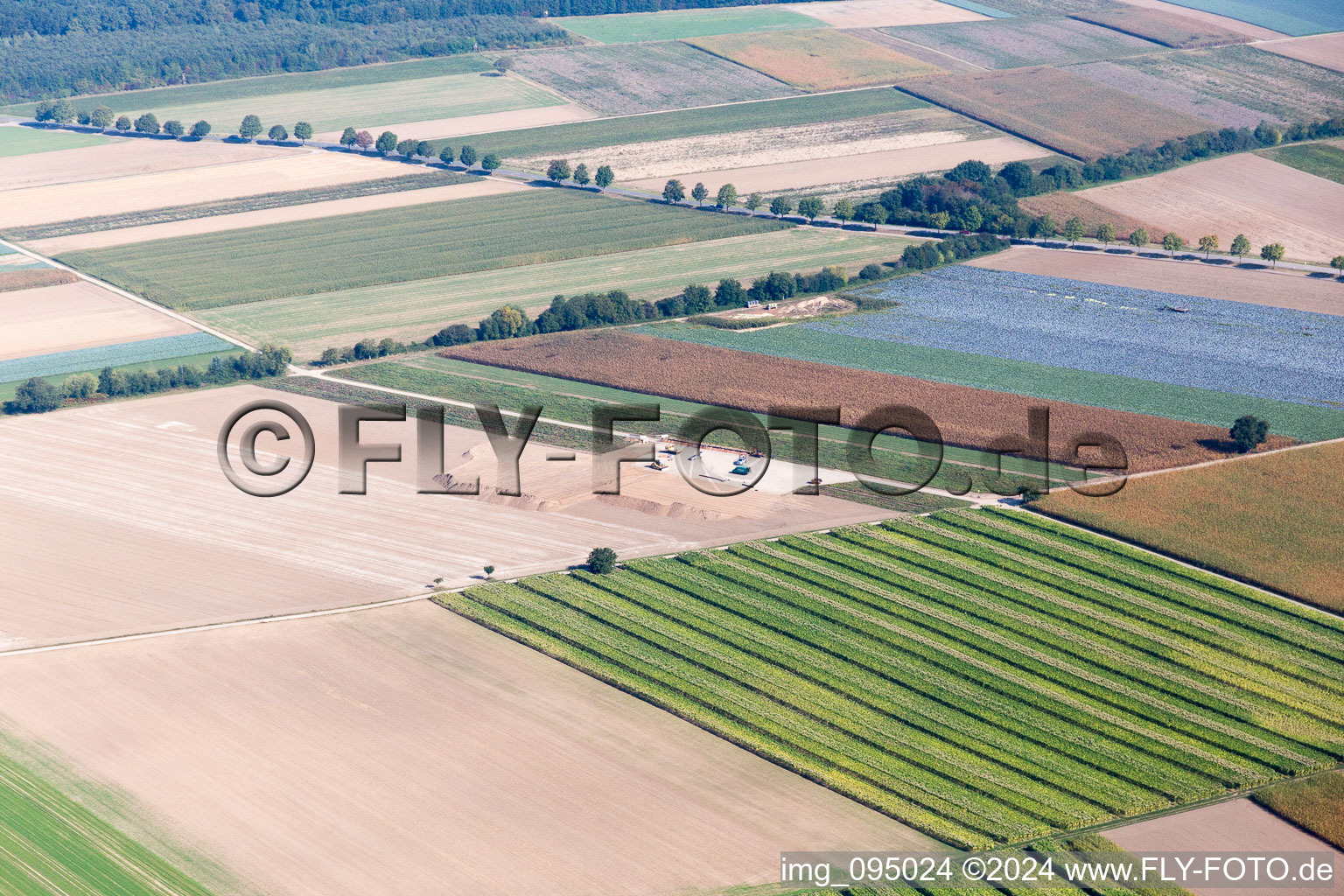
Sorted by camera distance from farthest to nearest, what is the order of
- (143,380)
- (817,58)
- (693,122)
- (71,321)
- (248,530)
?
(817,58), (693,122), (71,321), (143,380), (248,530)

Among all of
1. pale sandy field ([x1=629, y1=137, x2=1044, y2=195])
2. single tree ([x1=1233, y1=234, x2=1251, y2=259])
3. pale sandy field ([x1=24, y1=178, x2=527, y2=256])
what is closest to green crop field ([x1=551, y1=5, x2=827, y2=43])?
pale sandy field ([x1=629, y1=137, x2=1044, y2=195])

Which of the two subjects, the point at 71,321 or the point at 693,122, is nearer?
the point at 71,321

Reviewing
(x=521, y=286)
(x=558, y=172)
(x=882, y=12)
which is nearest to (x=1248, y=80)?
(x=882, y=12)

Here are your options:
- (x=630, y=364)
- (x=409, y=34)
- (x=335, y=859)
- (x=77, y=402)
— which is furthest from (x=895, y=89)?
(x=335, y=859)

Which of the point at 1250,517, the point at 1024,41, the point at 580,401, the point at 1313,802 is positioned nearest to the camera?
the point at 1313,802

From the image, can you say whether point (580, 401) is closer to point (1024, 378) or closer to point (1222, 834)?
point (1024, 378)

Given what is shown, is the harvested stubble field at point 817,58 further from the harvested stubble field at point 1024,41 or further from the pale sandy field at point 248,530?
the pale sandy field at point 248,530
